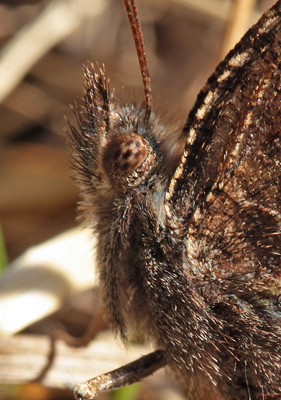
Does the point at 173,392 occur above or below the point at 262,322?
below

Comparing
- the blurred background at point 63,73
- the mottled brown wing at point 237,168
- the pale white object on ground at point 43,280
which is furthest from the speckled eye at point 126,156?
the blurred background at point 63,73

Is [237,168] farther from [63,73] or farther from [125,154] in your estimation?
[63,73]

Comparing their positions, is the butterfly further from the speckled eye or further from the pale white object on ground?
the pale white object on ground

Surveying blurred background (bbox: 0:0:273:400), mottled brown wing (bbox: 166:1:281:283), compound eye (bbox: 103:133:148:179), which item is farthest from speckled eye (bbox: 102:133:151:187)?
blurred background (bbox: 0:0:273:400)

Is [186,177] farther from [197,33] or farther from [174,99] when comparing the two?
[197,33]

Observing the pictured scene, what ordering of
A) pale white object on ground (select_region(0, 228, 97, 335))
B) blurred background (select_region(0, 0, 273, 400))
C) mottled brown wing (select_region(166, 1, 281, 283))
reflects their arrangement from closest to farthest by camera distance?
mottled brown wing (select_region(166, 1, 281, 283)) < pale white object on ground (select_region(0, 228, 97, 335)) < blurred background (select_region(0, 0, 273, 400))

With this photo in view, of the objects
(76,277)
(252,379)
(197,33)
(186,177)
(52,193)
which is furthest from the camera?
(197,33)

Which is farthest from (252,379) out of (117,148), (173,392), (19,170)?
(19,170)
